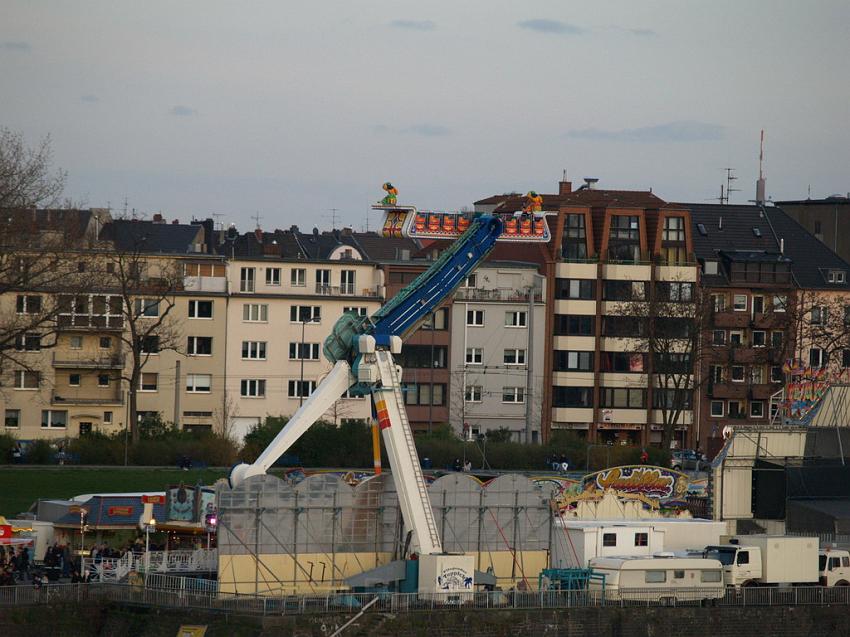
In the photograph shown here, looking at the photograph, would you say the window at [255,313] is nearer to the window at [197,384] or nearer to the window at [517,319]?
the window at [197,384]

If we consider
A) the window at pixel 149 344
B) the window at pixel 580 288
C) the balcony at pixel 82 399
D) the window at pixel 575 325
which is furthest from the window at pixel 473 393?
the balcony at pixel 82 399

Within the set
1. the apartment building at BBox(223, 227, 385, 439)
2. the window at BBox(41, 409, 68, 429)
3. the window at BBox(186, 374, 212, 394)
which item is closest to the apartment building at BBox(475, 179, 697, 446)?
the apartment building at BBox(223, 227, 385, 439)

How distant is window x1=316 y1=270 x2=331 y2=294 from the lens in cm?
12244

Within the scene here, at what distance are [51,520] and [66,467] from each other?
1096 inches

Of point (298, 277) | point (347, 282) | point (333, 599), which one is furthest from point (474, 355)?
point (333, 599)

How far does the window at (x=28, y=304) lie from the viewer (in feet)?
297

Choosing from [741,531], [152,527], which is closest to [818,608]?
[741,531]

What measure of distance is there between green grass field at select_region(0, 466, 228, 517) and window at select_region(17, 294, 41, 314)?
7933mm

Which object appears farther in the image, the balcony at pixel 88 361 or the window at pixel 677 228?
the window at pixel 677 228

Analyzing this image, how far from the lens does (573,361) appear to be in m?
124

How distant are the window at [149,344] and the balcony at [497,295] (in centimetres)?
2044

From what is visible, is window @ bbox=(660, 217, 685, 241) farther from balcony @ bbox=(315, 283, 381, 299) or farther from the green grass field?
the green grass field

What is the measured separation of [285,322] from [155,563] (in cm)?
6101

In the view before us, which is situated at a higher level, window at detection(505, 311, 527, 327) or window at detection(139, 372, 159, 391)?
window at detection(505, 311, 527, 327)
